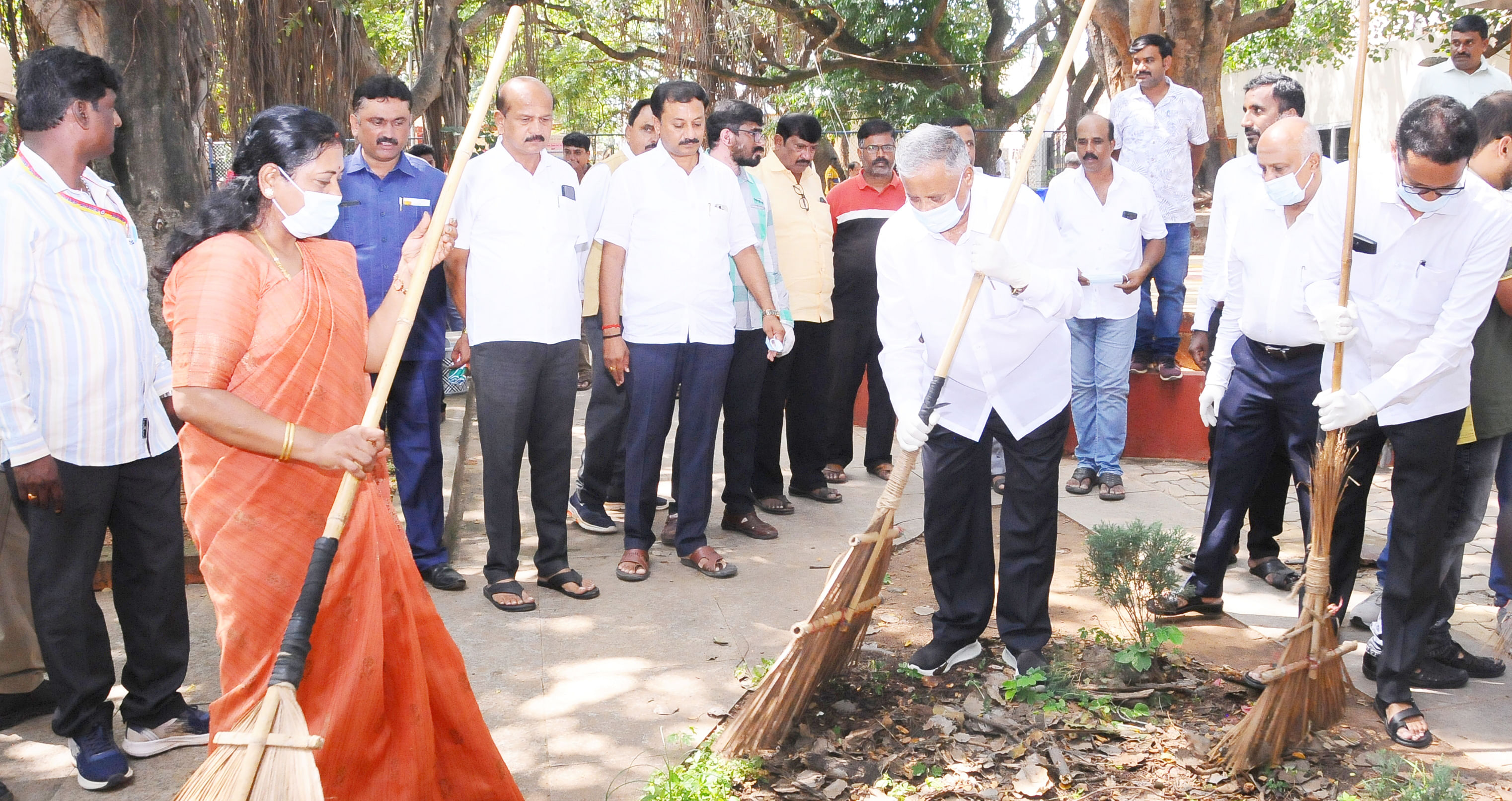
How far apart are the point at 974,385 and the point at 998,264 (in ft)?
1.75

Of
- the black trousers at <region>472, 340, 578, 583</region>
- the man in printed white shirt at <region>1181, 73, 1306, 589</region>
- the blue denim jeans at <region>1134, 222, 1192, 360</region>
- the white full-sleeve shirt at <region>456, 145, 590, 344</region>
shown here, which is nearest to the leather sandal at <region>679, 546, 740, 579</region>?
the black trousers at <region>472, 340, 578, 583</region>

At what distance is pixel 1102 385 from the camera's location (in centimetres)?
627

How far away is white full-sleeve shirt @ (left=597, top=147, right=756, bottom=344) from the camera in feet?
16.2

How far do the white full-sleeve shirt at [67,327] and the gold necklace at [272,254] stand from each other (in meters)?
0.74

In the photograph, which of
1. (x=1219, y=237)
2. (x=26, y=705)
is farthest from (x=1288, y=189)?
(x=26, y=705)

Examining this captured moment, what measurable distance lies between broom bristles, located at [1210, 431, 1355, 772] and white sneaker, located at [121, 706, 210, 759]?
303 centimetres

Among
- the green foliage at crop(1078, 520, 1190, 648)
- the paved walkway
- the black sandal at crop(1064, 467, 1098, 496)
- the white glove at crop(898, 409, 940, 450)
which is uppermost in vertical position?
the white glove at crop(898, 409, 940, 450)

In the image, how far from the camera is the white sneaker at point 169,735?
3.46 metres

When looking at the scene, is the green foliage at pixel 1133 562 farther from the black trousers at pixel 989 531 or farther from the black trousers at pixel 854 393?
the black trousers at pixel 854 393

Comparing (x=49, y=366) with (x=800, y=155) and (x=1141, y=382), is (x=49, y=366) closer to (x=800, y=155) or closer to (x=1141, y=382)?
(x=800, y=155)

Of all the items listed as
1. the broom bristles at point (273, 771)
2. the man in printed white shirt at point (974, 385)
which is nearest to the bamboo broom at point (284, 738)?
the broom bristles at point (273, 771)

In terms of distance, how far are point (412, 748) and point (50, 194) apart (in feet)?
6.05

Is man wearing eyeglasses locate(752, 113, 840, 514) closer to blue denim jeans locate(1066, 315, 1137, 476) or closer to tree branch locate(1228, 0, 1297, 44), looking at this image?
blue denim jeans locate(1066, 315, 1137, 476)

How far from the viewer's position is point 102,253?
3279mm
